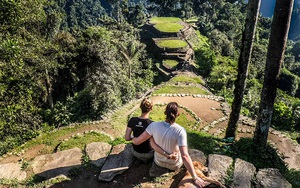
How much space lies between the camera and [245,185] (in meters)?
4.30

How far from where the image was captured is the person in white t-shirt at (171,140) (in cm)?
376

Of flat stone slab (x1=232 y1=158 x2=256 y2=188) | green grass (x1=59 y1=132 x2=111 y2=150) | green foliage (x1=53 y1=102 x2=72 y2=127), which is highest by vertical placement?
flat stone slab (x1=232 y1=158 x2=256 y2=188)

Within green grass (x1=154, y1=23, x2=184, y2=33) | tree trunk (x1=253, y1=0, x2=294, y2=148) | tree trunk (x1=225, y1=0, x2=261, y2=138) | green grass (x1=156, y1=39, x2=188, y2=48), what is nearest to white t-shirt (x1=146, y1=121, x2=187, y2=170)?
tree trunk (x1=253, y1=0, x2=294, y2=148)

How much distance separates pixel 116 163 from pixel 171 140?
1.64 meters

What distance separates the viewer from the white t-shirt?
3.90 metres

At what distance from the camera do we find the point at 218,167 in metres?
4.70

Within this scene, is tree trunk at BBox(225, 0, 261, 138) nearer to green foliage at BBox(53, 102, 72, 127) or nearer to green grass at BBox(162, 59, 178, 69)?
green foliage at BBox(53, 102, 72, 127)

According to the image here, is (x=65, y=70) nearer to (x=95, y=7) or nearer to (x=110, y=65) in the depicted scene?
(x=110, y=65)

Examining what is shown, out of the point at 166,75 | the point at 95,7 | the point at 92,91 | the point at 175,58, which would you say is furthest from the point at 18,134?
the point at 95,7

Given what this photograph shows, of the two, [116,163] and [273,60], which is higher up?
[273,60]

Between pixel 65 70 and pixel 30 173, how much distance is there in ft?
38.5

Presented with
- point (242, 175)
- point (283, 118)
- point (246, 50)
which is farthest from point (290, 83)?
point (242, 175)

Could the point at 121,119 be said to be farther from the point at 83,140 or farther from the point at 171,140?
the point at 171,140

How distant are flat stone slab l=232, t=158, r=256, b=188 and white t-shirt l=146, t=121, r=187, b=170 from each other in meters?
1.06
